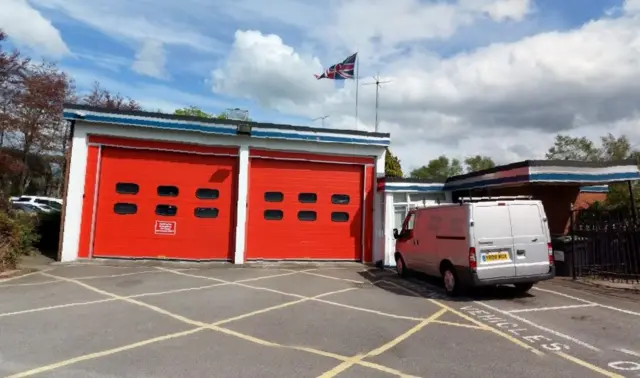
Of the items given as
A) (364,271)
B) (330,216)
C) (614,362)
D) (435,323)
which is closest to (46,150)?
(330,216)

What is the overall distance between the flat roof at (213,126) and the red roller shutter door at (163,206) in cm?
91

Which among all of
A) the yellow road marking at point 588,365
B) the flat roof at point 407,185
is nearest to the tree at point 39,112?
the flat roof at point 407,185

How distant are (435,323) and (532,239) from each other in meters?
3.33

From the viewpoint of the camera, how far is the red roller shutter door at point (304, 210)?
14297 millimetres

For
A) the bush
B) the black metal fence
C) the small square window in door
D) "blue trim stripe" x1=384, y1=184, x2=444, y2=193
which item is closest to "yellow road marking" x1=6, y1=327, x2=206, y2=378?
the bush

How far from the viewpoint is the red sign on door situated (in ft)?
44.8

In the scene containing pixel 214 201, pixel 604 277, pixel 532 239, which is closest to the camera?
pixel 532 239

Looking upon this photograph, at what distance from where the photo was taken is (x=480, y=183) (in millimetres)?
13117

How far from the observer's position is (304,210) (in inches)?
576

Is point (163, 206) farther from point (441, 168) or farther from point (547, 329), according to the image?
point (441, 168)

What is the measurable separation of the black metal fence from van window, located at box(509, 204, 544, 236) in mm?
3239

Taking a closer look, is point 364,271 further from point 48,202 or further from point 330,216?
point 48,202

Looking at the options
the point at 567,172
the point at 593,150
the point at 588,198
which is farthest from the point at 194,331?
the point at 593,150

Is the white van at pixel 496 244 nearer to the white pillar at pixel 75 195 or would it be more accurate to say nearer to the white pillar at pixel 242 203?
the white pillar at pixel 242 203
